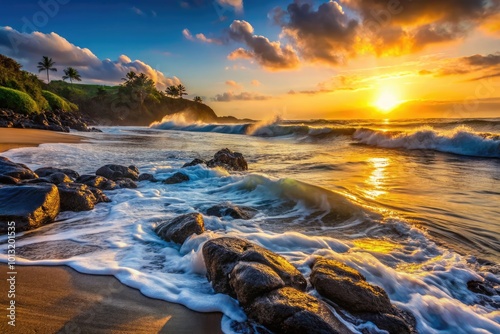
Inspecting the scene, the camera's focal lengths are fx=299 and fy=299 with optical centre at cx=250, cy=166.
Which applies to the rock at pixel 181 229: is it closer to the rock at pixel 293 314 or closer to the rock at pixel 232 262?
the rock at pixel 232 262

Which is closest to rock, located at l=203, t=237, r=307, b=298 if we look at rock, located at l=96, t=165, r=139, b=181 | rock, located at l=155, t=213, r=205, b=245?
rock, located at l=155, t=213, r=205, b=245

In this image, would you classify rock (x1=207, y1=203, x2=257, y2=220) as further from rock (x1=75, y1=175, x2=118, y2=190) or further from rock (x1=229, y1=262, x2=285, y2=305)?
rock (x1=75, y1=175, x2=118, y2=190)

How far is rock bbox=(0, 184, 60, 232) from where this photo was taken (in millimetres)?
4281

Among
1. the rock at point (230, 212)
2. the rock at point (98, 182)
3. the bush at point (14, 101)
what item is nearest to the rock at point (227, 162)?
the rock at point (98, 182)

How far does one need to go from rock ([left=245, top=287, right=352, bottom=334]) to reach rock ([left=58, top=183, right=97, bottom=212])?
4432mm

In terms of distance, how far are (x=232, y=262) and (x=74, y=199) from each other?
13.3 ft

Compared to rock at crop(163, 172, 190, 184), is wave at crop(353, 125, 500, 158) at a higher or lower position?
higher

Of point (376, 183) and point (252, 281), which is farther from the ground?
point (252, 281)

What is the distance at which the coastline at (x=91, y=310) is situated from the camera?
2.29 m

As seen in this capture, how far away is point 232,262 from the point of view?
9.86 ft

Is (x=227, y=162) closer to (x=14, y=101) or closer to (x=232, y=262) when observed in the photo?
(x=232, y=262)

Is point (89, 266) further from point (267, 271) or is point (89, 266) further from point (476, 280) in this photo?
point (476, 280)

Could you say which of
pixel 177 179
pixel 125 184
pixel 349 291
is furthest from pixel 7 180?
pixel 349 291

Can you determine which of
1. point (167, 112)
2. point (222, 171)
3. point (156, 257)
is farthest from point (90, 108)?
point (156, 257)
